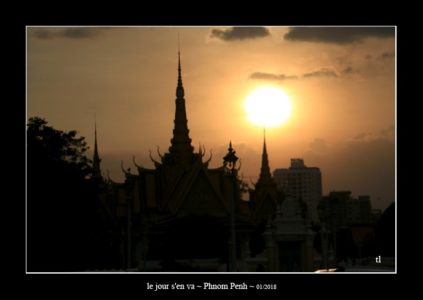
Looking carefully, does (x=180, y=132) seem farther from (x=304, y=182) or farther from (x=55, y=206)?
(x=55, y=206)

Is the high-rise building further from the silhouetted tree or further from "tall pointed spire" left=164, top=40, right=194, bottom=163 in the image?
the silhouetted tree

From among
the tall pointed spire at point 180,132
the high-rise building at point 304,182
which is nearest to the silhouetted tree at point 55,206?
the high-rise building at point 304,182

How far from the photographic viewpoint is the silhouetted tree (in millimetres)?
34438

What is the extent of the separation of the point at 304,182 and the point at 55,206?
151 ft

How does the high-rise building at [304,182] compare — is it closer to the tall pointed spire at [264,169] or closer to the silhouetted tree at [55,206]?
the tall pointed spire at [264,169]

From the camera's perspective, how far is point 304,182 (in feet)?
265

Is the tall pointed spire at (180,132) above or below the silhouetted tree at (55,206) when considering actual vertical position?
above

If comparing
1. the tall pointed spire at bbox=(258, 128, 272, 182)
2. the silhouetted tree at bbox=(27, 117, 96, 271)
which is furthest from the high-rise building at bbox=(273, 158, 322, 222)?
the silhouetted tree at bbox=(27, 117, 96, 271)

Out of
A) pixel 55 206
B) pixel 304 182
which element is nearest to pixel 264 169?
pixel 304 182

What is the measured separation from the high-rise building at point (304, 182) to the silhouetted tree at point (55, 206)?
29.4m

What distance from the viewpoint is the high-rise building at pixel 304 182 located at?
3035 inches

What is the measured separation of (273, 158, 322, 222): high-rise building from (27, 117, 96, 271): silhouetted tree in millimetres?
29382
